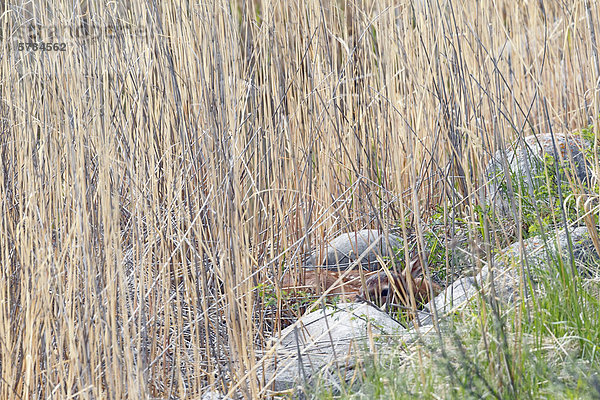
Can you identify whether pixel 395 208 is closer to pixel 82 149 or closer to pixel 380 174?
pixel 380 174

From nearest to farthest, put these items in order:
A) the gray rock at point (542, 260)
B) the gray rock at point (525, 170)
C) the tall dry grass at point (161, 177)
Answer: the tall dry grass at point (161, 177) < the gray rock at point (542, 260) < the gray rock at point (525, 170)

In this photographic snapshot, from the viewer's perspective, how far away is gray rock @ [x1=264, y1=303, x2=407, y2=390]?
1403 mm

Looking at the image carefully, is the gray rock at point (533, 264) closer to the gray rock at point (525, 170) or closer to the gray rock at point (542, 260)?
the gray rock at point (542, 260)

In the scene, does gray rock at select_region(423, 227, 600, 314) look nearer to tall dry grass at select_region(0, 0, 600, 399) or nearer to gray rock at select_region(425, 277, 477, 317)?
gray rock at select_region(425, 277, 477, 317)

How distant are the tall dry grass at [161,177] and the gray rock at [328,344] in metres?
0.07

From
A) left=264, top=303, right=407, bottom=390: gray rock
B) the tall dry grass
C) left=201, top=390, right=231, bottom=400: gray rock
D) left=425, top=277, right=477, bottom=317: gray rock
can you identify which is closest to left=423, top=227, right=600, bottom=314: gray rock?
left=425, top=277, right=477, bottom=317: gray rock

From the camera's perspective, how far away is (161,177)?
178 centimetres

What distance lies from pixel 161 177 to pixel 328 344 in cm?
63

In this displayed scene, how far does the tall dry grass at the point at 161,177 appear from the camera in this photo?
1.31 metres

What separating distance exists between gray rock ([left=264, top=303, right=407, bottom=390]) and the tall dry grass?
0.07m

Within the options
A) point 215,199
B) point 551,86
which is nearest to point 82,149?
point 215,199

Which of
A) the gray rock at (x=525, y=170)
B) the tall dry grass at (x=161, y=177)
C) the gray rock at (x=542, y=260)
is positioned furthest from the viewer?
the gray rock at (x=525, y=170)

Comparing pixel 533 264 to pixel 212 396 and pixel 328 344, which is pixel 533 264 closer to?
pixel 328 344

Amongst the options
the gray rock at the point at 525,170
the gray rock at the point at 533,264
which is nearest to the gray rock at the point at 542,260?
the gray rock at the point at 533,264
